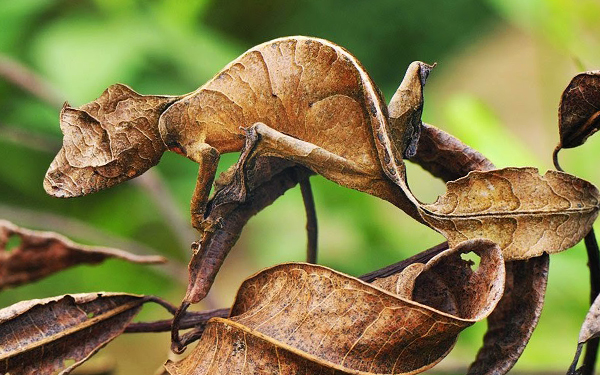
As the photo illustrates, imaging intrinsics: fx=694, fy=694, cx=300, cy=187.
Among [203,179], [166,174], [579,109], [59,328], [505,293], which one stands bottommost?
[59,328]

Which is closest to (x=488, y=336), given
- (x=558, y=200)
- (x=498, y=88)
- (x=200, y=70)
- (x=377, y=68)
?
(x=558, y=200)

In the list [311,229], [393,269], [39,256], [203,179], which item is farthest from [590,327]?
[39,256]

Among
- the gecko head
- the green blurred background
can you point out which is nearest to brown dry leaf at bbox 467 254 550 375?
the gecko head

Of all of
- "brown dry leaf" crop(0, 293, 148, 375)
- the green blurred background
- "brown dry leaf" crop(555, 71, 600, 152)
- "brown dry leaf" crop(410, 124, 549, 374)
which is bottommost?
"brown dry leaf" crop(0, 293, 148, 375)

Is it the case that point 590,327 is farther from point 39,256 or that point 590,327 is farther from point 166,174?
point 166,174

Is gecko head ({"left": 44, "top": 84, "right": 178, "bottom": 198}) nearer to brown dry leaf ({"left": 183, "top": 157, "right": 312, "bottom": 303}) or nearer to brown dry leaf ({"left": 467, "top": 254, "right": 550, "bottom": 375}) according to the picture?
brown dry leaf ({"left": 183, "top": 157, "right": 312, "bottom": 303})
